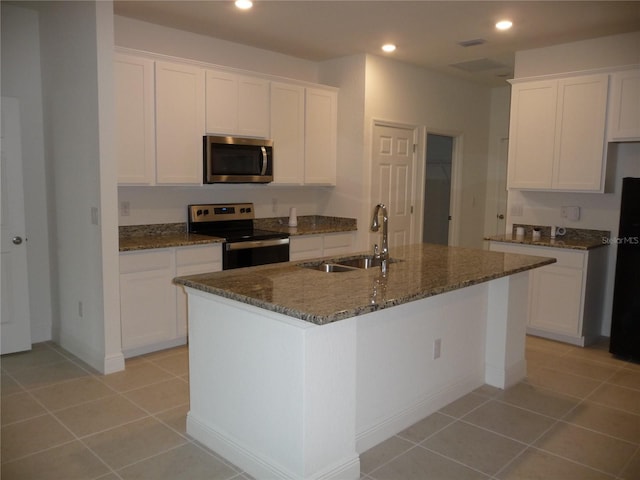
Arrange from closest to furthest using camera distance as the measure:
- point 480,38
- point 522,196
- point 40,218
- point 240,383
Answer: point 240,383, point 40,218, point 480,38, point 522,196

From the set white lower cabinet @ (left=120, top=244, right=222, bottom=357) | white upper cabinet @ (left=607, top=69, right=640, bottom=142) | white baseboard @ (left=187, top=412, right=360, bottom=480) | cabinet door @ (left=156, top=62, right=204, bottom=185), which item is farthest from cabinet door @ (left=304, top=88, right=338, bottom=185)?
white baseboard @ (left=187, top=412, right=360, bottom=480)

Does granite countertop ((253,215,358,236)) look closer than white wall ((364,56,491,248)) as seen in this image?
Yes

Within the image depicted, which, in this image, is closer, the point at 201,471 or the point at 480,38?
the point at 201,471

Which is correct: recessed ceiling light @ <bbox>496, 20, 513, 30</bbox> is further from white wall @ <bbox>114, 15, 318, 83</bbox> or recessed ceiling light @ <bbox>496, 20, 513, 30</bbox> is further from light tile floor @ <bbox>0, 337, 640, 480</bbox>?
light tile floor @ <bbox>0, 337, 640, 480</bbox>

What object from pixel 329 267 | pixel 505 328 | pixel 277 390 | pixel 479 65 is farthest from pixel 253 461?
pixel 479 65

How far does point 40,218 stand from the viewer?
14.0 ft

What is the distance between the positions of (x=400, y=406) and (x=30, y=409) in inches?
87.3

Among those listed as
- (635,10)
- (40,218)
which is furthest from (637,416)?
(40,218)

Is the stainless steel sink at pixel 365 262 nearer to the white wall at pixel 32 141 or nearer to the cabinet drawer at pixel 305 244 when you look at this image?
the cabinet drawer at pixel 305 244

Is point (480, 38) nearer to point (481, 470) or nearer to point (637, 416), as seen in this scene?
point (637, 416)

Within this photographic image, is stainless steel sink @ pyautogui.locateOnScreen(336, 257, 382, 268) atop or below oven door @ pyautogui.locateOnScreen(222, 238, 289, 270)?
atop

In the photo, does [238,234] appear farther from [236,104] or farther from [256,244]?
[236,104]

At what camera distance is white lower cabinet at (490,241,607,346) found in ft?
14.4

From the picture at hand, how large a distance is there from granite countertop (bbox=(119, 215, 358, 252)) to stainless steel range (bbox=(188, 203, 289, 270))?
0.41ft
